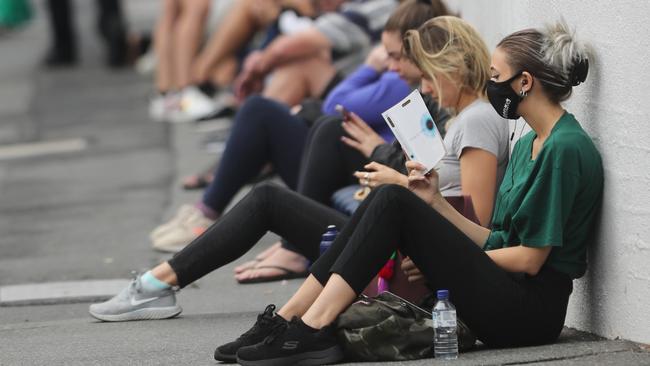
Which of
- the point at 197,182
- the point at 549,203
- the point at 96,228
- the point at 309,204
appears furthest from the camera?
the point at 197,182

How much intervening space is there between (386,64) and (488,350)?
2.72 meters

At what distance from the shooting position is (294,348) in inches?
188

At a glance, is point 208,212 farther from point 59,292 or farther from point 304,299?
point 304,299

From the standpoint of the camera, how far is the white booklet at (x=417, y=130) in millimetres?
4992

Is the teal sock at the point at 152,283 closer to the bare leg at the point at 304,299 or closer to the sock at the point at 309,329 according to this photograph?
the bare leg at the point at 304,299

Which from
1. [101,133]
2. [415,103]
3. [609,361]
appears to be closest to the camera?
[609,361]

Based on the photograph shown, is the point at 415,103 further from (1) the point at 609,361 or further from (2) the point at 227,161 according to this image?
(2) the point at 227,161

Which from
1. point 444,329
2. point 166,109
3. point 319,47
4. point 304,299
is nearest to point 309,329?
point 304,299

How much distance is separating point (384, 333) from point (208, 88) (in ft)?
26.6

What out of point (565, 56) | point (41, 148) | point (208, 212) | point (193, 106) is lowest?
point (41, 148)

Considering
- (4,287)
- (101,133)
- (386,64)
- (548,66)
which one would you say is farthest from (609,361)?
(101,133)

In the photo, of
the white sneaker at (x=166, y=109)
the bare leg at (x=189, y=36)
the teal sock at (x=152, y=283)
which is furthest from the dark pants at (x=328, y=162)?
the white sneaker at (x=166, y=109)

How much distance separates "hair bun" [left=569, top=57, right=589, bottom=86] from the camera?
4871 millimetres

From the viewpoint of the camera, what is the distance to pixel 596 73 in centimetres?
510
